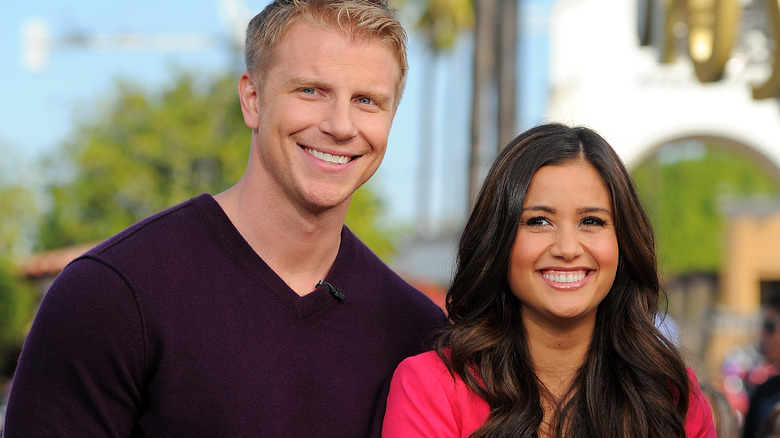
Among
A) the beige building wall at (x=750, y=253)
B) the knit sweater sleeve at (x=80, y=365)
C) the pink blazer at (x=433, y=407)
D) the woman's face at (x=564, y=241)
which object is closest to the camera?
the knit sweater sleeve at (x=80, y=365)

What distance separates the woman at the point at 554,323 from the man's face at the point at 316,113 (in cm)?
46

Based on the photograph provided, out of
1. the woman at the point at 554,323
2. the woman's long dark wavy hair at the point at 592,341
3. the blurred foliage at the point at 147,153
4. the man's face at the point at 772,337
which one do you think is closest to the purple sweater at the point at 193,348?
the woman at the point at 554,323

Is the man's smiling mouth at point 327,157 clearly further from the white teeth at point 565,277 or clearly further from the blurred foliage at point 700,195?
the blurred foliage at point 700,195

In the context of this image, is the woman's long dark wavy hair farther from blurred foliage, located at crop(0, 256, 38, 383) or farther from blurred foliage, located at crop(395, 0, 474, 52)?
blurred foliage, located at crop(395, 0, 474, 52)

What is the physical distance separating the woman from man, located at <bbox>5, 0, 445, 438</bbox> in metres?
0.22

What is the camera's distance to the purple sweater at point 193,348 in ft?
8.32

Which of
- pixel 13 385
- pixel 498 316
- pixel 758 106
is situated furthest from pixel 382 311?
pixel 758 106

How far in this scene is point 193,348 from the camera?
267cm

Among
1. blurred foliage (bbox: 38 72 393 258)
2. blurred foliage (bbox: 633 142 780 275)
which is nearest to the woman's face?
blurred foliage (bbox: 38 72 393 258)

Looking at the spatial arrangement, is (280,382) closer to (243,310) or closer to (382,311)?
(243,310)

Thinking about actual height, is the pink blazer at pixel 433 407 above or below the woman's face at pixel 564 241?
below

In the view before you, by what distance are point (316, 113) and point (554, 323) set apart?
925 millimetres

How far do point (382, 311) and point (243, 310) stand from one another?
526mm

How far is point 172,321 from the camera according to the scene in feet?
8.73
